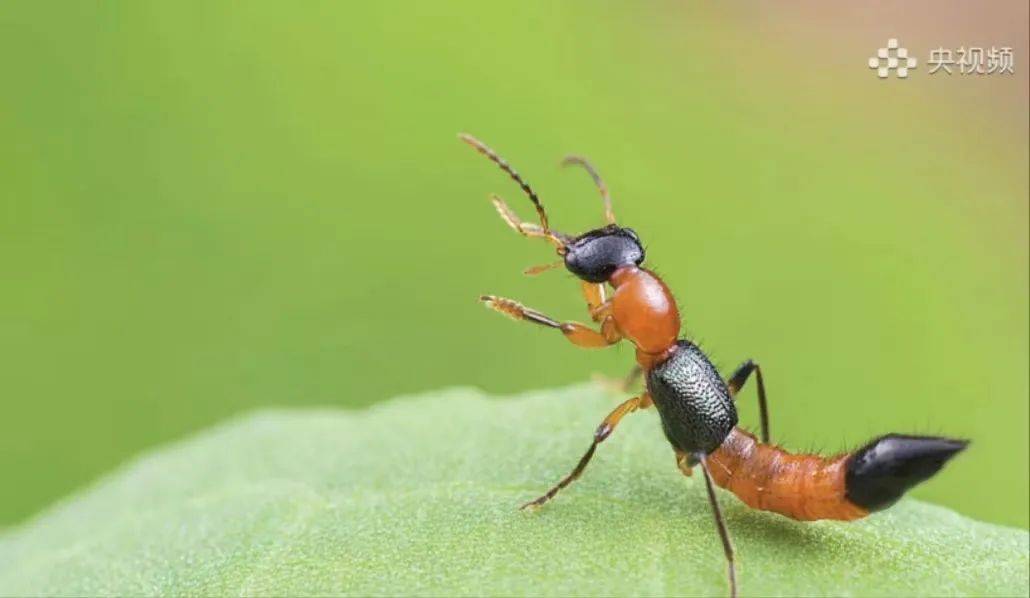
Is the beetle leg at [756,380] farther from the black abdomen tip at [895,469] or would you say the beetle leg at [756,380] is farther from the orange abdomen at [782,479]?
the black abdomen tip at [895,469]

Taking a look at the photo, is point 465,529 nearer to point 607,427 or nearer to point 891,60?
point 607,427

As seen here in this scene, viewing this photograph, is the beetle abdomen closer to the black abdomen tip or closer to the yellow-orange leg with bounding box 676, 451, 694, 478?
the yellow-orange leg with bounding box 676, 451, 694, 478

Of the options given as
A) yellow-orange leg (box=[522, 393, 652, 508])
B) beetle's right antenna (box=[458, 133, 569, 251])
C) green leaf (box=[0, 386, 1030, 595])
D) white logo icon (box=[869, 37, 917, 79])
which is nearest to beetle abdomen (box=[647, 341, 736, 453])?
yellow-orange leg (box=[522, 393, 652, 508])

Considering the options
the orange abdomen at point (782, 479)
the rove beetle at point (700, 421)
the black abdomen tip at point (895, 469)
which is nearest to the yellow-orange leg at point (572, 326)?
the rove beetle at point (700, 421)

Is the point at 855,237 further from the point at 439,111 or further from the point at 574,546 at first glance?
the point at 574,546

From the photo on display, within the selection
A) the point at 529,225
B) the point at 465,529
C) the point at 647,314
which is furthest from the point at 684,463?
the point at 529,225

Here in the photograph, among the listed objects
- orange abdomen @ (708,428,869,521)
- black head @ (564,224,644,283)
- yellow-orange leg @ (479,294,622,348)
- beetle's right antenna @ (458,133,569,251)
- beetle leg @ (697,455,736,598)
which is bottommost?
orange abdomen @ (708,428,869,521)
